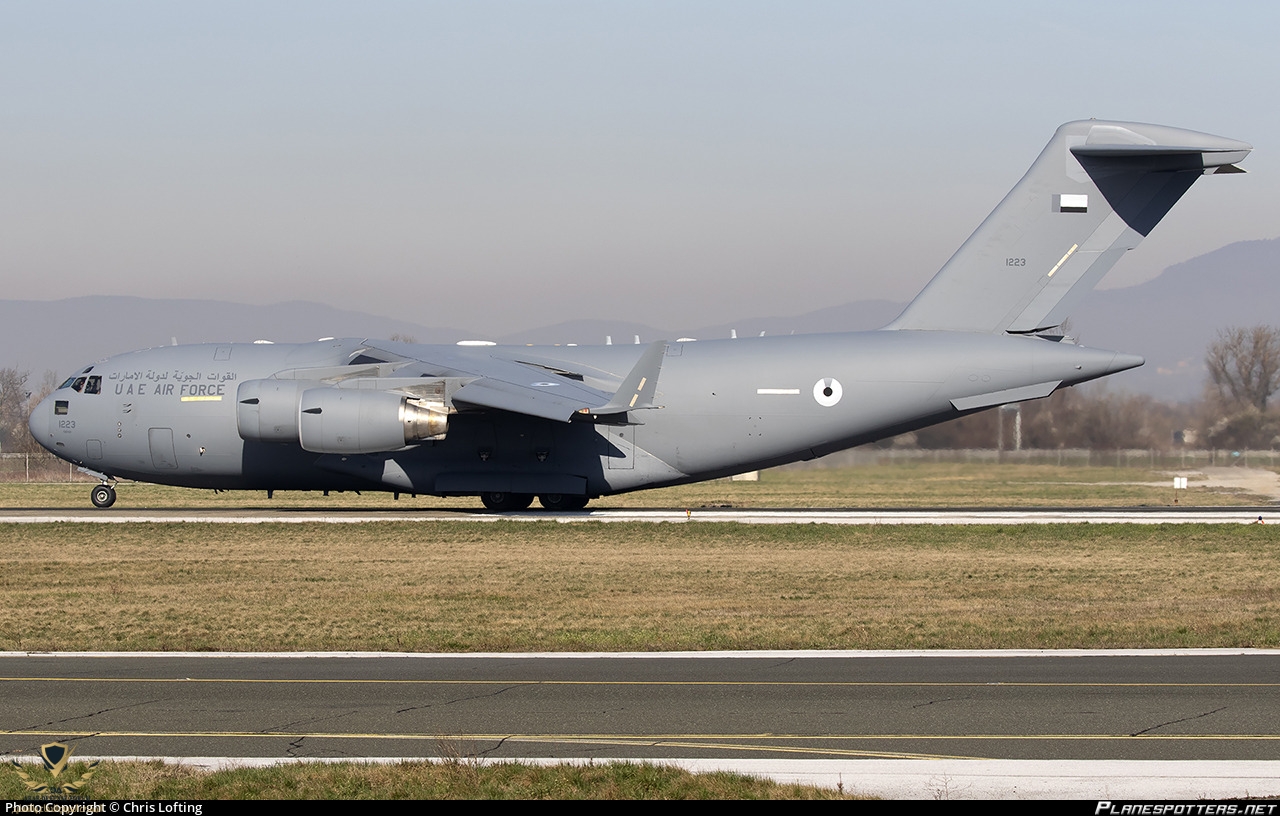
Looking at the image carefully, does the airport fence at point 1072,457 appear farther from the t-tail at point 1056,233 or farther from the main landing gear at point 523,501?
the t-tail at point 1056,233

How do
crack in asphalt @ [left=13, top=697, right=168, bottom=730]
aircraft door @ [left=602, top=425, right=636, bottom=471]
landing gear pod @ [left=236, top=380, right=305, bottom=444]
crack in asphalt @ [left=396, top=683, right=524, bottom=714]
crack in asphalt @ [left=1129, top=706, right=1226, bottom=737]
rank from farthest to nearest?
aircraft door @ [left=602, top=425, right=636, bottom=471] → landing gear pod @ [left=236, top=380, right=305, bottom=444] → crack in asphalt @ [left=396, top=683, right=524, bottom=714] → crack in asphalt @ [left=13, top=697, right=168, bottom=730] → crack in asphalt @ [left=1129, top=706, right=1226, bottom=737]

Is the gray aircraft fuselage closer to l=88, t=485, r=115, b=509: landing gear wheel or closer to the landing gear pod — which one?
the landing gear pod

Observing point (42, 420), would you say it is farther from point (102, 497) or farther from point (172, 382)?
point (172, 382)

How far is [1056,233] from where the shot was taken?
91.3 ft

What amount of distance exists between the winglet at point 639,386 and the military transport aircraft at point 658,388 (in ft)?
0.13

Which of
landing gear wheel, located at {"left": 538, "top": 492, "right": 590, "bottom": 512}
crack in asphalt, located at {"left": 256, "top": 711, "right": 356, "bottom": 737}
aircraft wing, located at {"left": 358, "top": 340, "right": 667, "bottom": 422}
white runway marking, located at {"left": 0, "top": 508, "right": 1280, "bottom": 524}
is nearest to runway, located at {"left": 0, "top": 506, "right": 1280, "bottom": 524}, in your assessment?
white runway marking, located at {"left": 0, "top": 508, "right": 1280, "bottom": 524}

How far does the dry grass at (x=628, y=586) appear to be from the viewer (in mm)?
14352

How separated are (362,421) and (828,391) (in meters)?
9.77

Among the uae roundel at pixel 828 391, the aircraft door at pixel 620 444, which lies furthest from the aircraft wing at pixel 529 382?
the uae roundel at pixel 828 391

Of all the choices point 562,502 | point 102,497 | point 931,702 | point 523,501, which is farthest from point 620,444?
point 931,702

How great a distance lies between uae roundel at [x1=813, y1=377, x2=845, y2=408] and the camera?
28.1 meters

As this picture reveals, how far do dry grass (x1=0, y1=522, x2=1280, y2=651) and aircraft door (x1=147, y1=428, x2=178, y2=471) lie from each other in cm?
285

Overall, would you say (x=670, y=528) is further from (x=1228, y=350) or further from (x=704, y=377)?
(x=1228, y=350)
